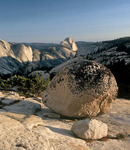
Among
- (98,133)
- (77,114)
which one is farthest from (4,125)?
(77,114)

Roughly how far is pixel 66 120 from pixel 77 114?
0.59 meters

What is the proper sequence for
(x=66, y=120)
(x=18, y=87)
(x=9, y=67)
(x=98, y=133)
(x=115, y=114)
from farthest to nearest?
(x=9, y=67), (x=18, y=87), (x=115, y=114), (x=66, y=120), (x=98, y=133)

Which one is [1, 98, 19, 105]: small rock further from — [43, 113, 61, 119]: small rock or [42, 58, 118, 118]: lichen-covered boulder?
[43, 113, 61, 119]: small rock

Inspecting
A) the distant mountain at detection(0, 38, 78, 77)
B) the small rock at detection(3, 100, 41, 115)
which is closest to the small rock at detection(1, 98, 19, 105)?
the small rock at detection(3, 100, 41, 115)

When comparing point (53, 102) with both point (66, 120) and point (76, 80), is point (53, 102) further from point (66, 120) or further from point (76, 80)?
point (76, 80)

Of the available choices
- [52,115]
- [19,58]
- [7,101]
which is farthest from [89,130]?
[19,58]

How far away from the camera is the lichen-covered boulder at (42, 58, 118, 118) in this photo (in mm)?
7094

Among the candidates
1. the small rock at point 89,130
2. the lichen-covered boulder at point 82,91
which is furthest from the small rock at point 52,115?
the small rock at point 89,130

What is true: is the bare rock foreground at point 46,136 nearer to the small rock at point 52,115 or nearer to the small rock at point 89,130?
the small rock at point 52,115

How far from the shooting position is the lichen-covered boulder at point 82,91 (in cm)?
709

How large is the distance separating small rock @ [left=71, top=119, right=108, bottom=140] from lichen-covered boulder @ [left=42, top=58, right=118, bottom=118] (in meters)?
1.76

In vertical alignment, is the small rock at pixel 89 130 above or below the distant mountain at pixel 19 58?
above

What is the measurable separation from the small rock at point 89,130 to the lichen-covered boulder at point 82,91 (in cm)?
176

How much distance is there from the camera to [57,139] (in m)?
4.61
